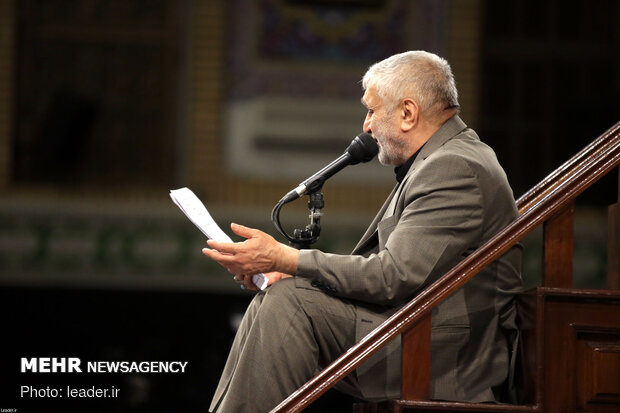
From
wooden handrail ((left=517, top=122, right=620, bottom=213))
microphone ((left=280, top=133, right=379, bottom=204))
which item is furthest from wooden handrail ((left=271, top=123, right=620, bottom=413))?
microphone ((left=280, top=133, right=379, bottom=204))

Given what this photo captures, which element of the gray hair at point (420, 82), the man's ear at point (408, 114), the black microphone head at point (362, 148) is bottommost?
the black microphone head at point (362, 148)

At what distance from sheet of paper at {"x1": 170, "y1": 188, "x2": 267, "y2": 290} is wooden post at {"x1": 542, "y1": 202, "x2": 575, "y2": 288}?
673mm

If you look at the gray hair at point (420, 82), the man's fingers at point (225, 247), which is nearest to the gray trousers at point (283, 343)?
the man's fingers at point (225, 247)

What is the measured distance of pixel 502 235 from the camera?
85.2 inches

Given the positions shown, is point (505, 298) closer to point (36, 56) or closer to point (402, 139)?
point (402, 139)

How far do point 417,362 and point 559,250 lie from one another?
40 cm

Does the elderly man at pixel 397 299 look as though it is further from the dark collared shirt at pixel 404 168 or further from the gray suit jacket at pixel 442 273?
the dark collared shirt at pixel 404 168

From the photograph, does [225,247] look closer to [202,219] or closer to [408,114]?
[202,219]

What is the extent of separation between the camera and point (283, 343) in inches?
88.9

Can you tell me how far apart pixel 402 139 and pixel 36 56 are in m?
3.79

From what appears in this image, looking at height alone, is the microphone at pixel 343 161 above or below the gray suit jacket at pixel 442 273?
above

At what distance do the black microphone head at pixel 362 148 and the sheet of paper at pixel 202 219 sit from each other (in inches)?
15.3

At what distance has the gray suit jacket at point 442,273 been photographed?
7.40 feet

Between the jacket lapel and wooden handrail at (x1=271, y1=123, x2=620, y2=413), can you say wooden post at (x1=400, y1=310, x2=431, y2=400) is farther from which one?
the jacket lapel
